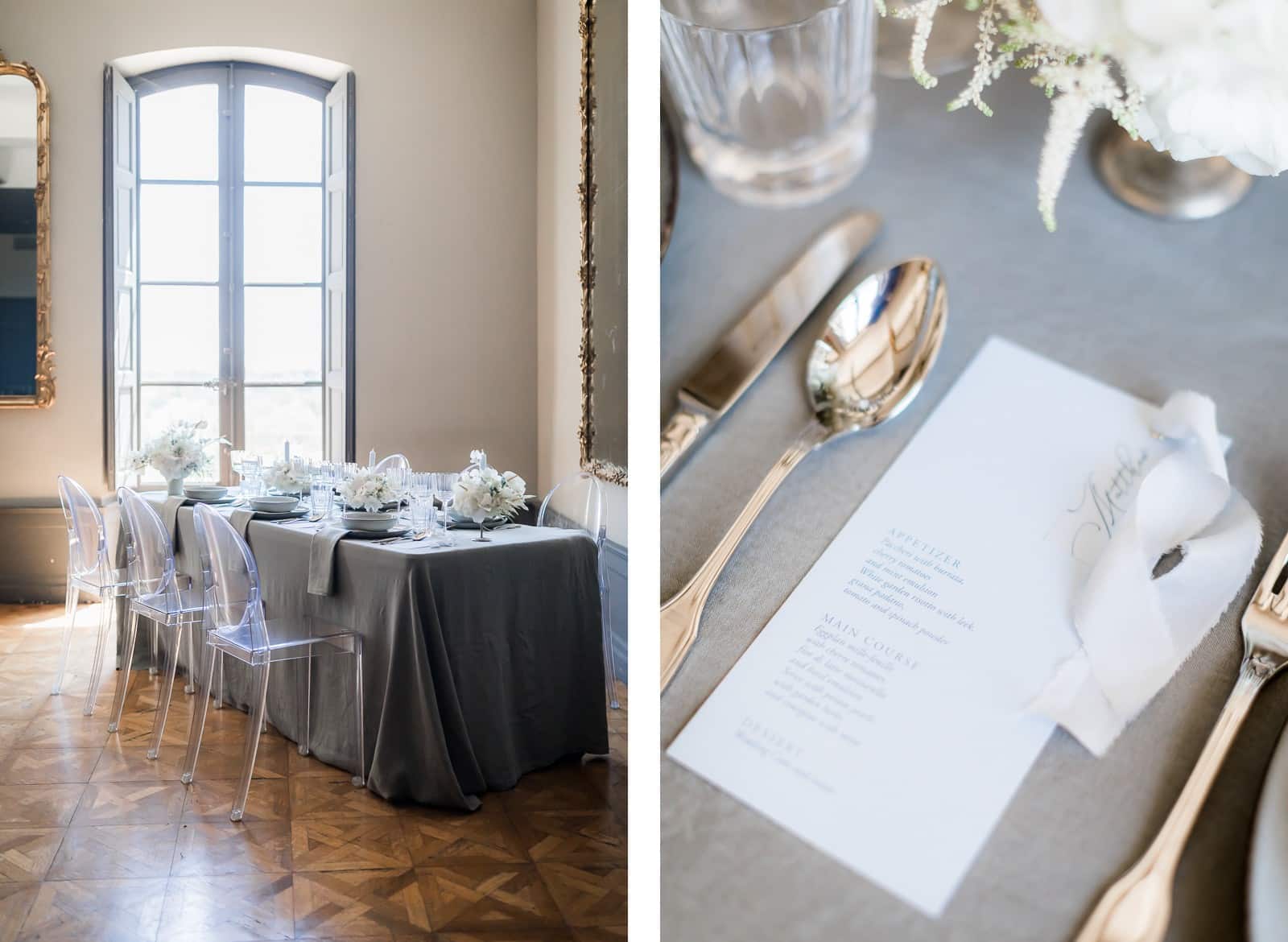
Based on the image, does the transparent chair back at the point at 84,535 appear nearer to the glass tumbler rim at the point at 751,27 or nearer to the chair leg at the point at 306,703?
the chair leg at the point at 306,703

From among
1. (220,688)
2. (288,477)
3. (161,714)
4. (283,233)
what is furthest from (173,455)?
(283,233)

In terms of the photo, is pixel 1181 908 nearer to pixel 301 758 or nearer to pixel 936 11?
pixel 936 11

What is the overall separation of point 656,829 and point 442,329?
14.9 ft

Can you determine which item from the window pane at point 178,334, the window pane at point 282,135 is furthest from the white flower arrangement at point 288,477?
the window pane at point 282,135

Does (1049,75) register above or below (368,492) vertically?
above

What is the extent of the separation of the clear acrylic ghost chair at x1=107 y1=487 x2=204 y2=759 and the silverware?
2.53 metres

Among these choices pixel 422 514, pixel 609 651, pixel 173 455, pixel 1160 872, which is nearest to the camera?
pixel 1160 872

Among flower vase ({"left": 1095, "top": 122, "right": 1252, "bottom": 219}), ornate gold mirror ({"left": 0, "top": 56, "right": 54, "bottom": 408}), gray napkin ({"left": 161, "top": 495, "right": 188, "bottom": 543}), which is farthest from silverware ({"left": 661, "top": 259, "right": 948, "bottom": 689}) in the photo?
ornate gold mirror ({"left": 0, "top": 56, "right": 54, "bottom": 408})

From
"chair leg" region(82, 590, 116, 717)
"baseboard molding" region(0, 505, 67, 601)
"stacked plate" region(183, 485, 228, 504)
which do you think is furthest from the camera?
"baseboard molding" region(0, 505, 67, 601)

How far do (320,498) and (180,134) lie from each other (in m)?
2.86

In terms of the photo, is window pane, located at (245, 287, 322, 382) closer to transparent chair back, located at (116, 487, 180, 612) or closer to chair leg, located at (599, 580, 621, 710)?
transparent chair back, located at (116, 487, 180, 612)

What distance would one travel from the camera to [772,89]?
53cm

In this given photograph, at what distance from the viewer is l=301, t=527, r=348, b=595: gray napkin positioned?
235cm

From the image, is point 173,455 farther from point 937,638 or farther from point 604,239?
point 937,638
